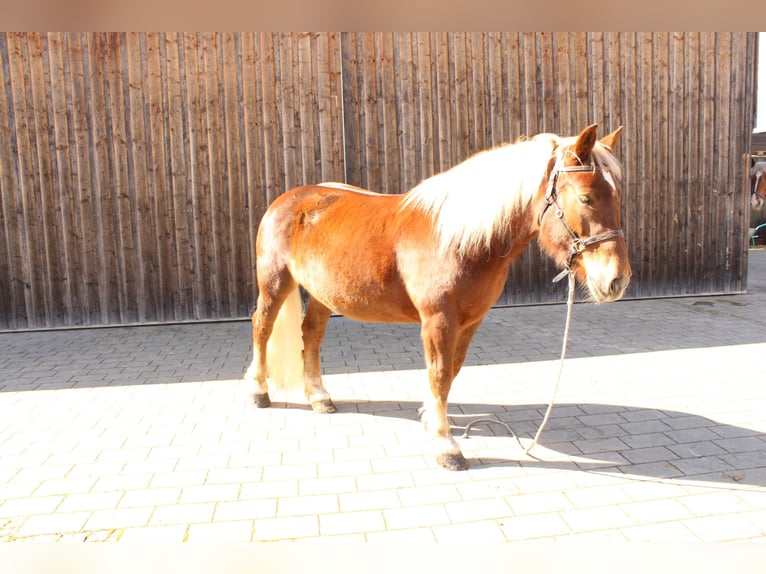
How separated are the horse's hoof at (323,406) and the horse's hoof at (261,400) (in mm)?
350

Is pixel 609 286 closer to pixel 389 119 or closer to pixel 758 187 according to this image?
pixel 389 119

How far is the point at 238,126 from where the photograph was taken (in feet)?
22.4

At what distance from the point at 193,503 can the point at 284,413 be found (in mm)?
1237

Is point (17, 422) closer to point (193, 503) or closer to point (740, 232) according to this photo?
point (193, 503)

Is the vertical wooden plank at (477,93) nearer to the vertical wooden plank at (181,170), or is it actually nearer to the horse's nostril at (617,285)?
the vertical wooden plank at (181,170)

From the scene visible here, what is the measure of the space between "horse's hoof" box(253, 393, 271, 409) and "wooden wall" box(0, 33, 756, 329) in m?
3.25

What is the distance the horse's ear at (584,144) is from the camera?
240 cm

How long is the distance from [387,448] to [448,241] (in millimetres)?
1244

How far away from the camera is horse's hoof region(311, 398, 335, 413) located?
151 inches

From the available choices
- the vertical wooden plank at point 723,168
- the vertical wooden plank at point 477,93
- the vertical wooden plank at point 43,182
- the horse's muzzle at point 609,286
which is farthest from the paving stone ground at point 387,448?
the vertical wooden plank at point 477,93

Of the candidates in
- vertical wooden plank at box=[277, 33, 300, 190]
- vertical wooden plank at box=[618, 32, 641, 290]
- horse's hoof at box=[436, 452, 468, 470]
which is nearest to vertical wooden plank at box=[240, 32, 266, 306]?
vertical wooden plank at box=[277, 33, 300, 190]

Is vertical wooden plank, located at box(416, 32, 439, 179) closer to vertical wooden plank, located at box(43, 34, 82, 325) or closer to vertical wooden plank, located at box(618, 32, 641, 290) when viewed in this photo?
vertical wooden plank, located at box(618, 32, 641, 290)

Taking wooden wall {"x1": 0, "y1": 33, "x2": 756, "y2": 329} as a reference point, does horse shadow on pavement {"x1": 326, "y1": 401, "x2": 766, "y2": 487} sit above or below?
below

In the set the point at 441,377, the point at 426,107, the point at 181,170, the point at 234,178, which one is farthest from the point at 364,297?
the point at 426,107
